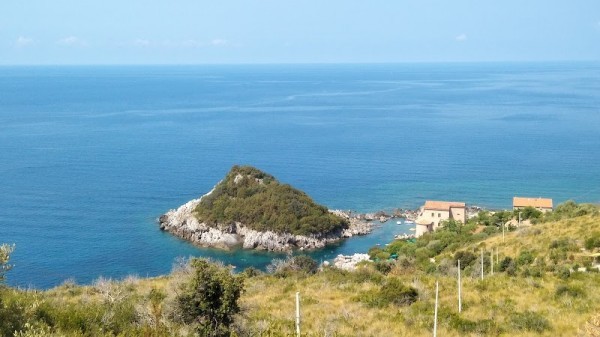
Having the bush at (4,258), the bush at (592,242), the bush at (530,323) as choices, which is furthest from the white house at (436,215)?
the bush at (4,258)

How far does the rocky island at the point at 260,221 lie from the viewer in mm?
49156

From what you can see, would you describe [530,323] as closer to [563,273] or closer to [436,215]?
[563,273]

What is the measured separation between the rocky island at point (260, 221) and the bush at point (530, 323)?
117 ft

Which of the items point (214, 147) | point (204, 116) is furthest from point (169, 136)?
point (204, 116)

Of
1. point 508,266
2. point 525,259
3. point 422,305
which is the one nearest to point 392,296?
point 422,305

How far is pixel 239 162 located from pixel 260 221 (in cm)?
3233

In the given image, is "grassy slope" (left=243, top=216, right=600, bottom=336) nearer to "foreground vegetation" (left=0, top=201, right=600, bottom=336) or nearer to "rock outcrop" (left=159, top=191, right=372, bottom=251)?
"foreground vegetation" (left=0, top=201, right=600, bottom=336)

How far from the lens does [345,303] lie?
16172 mm

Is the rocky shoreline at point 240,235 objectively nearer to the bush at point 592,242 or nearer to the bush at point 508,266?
the bush at point 508,266

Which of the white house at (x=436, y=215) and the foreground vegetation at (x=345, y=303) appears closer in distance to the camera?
the foreground vegetation at (x=345, y=303)

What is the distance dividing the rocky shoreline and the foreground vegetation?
23161mm

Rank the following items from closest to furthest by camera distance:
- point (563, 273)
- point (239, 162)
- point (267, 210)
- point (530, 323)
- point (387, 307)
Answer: point (530, 323) < point (387, 307) < point (563, 273) < point (267, 210) < point (239, 162)

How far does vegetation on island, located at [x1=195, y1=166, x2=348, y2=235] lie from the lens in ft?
164

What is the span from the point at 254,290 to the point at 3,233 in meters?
39.6
